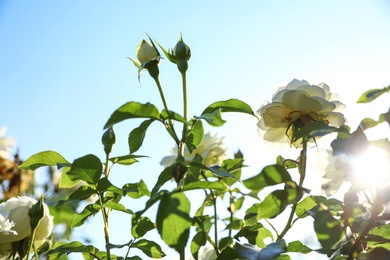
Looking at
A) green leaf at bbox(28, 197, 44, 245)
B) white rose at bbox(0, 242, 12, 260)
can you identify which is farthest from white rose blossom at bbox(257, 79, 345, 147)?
white rose at bbox(0, 242, 12, 260)

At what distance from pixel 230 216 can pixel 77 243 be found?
0.52 meters

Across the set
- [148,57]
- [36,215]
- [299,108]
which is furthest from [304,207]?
[36,215]

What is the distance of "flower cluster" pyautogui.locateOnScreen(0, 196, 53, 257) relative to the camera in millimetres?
959

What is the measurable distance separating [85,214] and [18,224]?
14 cm

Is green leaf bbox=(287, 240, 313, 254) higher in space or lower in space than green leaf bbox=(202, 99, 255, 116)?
lower

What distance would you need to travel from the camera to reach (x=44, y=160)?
93 centimetres

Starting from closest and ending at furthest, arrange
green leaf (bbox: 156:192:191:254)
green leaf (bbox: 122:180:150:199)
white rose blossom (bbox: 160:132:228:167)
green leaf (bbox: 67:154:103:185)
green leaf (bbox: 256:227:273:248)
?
1. green leaf (bbox: 156:192:191:254)
2. green leaf (bbox: 67:154:103:185)
3. green leaf (bbox: 122:180:150:199)
4. green leaf (bbox: 256:227:273:248)
5. white rose blossom (bbox: 160:132:228:167)

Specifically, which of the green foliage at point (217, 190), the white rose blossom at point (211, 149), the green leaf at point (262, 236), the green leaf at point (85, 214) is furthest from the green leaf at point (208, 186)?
the white rose blossom at point (211, 149)

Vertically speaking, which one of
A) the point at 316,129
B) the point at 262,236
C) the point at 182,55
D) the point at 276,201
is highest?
the point at 182,55

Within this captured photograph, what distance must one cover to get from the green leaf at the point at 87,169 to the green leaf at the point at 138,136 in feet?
0.21

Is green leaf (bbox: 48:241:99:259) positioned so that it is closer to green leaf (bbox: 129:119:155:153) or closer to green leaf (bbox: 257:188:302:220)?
green leaf (bbox: 129:119:155:153)

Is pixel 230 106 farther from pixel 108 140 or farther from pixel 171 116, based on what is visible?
pixel 108 140

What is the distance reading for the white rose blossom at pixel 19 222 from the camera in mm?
958

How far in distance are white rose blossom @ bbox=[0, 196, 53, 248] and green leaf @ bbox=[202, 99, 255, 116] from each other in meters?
0.40
